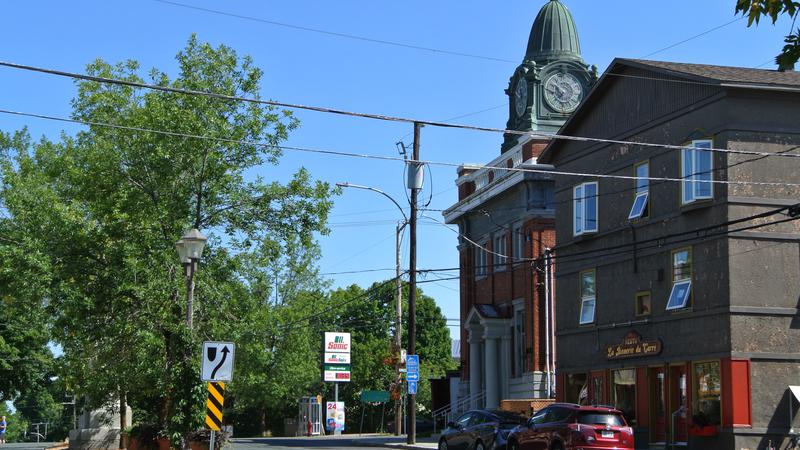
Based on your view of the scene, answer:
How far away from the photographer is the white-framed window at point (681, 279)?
3036 centimetres

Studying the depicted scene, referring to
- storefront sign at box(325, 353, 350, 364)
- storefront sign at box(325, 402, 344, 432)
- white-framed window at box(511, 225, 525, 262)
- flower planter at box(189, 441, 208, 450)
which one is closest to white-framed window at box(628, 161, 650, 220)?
white-framed window at box(511, 225, 525, 262)

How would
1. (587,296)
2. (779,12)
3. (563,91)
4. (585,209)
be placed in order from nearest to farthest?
(779,12) < (585,209) < (587,296) < (563,91)

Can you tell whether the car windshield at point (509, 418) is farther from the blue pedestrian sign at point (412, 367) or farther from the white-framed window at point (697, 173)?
the blue pedestrian sign at point (412, 367)

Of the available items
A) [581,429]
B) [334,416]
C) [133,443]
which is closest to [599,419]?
[581,429]

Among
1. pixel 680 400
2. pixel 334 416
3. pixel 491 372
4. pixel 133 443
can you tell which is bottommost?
pixel 334 416

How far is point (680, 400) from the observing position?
101 ft

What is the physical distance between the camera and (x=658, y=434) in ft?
105

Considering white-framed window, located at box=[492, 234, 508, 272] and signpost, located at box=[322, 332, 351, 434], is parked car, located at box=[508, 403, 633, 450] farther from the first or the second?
signpost, located at box=[322, 332, 351, 434]

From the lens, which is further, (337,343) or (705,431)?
(337,343)

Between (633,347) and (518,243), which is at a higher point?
(518,243)

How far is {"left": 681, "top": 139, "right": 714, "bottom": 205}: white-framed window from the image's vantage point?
29.5 meters

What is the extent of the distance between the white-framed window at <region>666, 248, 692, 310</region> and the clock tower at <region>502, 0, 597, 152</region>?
17448 millimetres

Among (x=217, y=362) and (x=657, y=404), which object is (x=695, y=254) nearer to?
(x=657, y=404)

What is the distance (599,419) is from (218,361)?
30.7 ft
